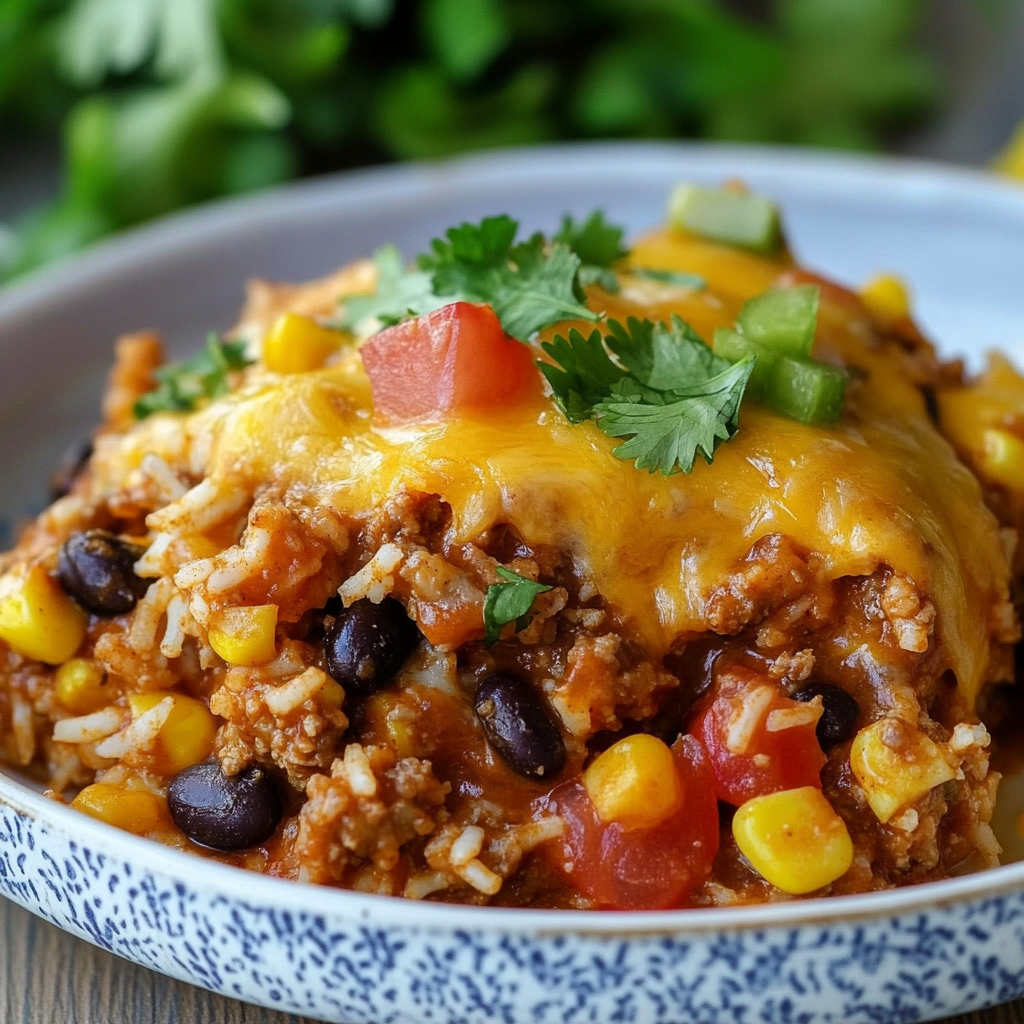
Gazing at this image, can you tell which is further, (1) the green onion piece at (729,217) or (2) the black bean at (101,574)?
(1) the green onion piece at (729,217)

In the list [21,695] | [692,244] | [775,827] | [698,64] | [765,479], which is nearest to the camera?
[775,827]

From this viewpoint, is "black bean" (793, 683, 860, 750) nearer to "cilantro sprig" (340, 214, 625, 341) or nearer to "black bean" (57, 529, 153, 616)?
"cilantro sprig" (340, 214, 625, 341)

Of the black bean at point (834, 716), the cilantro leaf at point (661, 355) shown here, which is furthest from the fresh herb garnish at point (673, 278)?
the black bean at point (834, 716)

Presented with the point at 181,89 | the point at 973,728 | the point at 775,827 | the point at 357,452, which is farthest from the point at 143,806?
the point at 181,89

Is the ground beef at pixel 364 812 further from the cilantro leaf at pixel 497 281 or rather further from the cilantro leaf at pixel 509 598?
the cilantro leaf at pixel 497 281

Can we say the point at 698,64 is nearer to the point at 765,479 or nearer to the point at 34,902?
the point at 765,479

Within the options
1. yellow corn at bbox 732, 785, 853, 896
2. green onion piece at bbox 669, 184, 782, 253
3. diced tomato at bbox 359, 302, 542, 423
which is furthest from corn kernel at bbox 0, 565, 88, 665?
green onion piece at bbox 669, 184, 782, 253

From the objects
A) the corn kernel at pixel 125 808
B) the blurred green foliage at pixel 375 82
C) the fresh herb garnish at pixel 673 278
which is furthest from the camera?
the blurred green foliage at pixel 375 82
